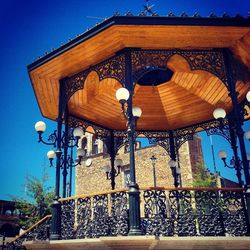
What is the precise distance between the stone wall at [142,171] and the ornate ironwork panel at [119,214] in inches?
694

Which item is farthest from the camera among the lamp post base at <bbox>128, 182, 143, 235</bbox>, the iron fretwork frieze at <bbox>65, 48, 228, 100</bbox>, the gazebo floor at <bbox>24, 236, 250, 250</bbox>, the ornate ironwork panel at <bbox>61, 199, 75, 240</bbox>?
the iron fretwork frieze at <bbox>65, 48, 228, 100</bbox>

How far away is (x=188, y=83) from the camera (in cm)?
922

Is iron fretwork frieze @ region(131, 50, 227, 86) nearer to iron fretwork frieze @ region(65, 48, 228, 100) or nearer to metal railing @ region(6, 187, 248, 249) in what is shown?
iron fretwork frieze @ region(65, 48, 228, 100)

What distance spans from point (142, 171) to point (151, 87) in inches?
674

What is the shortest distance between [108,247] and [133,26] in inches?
179

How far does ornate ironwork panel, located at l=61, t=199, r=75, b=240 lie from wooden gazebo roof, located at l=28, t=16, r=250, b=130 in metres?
3.34

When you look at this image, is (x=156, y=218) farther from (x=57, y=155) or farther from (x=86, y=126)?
(x=86, y=126)

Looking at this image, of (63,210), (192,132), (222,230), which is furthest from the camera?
(192,132)

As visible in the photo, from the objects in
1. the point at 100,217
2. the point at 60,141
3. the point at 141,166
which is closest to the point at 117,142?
the point at 60,141

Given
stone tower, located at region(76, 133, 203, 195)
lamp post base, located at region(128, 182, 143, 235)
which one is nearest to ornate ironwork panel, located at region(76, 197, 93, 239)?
lamp post base, located at region(128, 182, 143, 235)

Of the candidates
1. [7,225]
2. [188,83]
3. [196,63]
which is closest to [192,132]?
[188,83]

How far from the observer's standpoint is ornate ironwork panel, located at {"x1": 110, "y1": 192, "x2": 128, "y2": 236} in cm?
601

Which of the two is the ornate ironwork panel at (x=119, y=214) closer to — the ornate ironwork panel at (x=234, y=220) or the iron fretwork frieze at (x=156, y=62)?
the ornate ironwork panel at (x=234, y=220)

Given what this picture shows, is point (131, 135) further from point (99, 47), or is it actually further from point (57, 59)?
point (57, 59)
